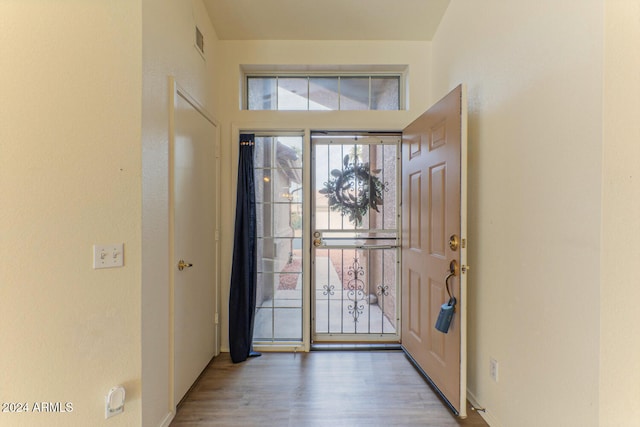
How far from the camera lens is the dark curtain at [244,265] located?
2.35m

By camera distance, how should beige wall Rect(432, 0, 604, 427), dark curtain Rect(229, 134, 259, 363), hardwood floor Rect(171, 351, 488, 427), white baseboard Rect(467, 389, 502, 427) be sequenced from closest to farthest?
beige wall Rect(432, 0, 604, 427)
white baseboard Rect(467, 389, 502, 427)
hardwood floor Rect(171, 351, 488, 427)
dark curtain Rect(229, 134, 259, 363)

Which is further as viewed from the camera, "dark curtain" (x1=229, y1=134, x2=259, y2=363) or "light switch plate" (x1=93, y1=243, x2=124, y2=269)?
"dark curtain" (x1=229, y1=134, x2=259, y2=363)

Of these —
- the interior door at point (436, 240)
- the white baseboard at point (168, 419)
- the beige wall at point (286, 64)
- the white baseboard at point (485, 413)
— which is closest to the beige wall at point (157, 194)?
the white baseboard at point (168, 419)

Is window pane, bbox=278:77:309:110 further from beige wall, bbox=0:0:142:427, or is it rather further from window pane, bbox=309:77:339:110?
beige wall, bbox=0:0:142:427

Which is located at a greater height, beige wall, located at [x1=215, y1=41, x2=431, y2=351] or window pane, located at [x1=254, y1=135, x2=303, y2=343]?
beige wall, located at [x1=215, y1=41, x2=431, y2=351]

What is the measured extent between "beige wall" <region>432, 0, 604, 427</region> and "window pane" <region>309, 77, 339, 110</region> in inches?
44.4

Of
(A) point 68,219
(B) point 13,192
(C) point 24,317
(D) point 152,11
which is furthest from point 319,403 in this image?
(D) point 152,11

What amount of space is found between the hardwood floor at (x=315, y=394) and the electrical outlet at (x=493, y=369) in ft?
1.00

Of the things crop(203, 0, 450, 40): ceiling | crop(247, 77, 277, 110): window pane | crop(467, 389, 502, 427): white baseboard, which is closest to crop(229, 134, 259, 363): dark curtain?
crop(247, 77, 277, 110): window pane

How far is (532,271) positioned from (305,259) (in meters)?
1.70

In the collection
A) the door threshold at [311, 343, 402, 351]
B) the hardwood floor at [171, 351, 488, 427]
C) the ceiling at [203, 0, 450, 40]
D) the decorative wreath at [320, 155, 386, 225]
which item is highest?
the ceiling at [203, 0, 450, 40]

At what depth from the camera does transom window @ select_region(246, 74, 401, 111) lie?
260 cm

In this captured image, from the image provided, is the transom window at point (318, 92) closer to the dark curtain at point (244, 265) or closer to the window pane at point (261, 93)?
the window pane at point (261, 93)

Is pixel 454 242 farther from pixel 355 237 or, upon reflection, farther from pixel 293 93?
pixel 293 93
